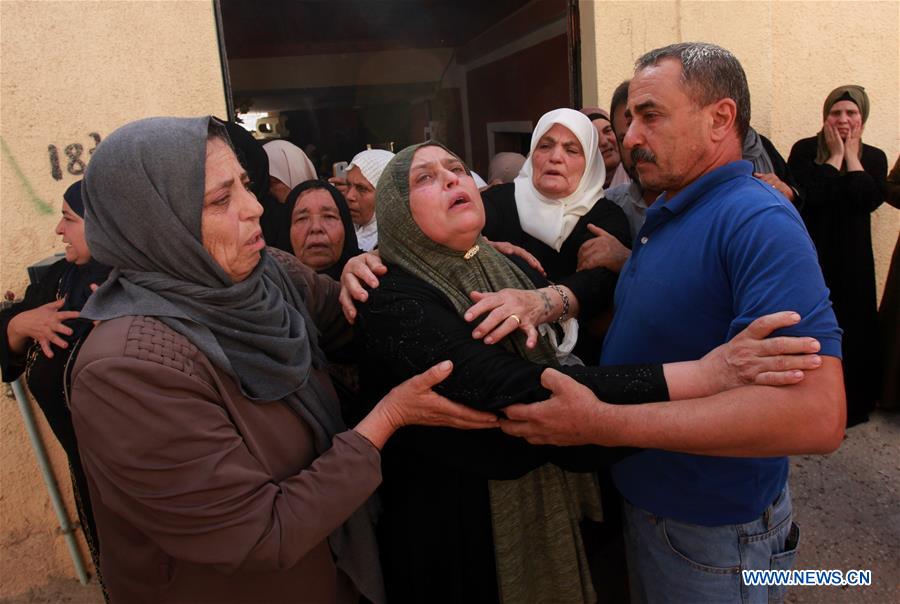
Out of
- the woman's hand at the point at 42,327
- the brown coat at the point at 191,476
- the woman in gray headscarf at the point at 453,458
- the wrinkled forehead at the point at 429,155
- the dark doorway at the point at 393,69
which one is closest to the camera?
the brown coat at the point at 191,476

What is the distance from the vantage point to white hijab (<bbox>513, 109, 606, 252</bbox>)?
2.44 meters

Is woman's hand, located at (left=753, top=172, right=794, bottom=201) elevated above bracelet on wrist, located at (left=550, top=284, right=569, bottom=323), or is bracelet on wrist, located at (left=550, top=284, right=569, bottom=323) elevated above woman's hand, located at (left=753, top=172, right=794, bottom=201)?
woman's hand, located at (left=753, top=172, right=794, bottom=201)

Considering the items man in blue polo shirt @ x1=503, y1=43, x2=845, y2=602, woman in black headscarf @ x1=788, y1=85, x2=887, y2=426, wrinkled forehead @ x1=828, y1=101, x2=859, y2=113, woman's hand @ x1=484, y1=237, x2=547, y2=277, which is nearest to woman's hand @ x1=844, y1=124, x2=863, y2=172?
woman in black headscarf @ x1=788, y1=85, x2=887, y2=426

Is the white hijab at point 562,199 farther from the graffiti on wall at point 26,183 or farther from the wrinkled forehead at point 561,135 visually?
the graffiti on wall at point 26,183

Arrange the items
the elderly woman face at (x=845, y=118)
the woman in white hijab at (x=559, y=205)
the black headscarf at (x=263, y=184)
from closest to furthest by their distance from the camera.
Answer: the woman in white hijab at (x=559, y=205) → the black headscarf at (x=263, y=184) → the elderly woman face at (x=845, y=118)

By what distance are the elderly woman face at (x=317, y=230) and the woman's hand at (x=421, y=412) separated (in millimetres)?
1514

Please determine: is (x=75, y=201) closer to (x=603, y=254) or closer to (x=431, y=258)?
(x=431, y=258)

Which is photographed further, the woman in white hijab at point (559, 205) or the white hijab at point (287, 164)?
the white hijab at point (287, 164)

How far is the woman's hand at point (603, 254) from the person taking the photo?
2162 mm

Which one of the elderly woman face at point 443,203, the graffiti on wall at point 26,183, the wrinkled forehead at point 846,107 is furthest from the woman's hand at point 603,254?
the wrinkled forehead at point 846,107

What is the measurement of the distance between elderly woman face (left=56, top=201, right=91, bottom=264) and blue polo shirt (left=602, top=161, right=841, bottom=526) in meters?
2.34

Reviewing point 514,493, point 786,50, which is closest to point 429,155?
point 514,493

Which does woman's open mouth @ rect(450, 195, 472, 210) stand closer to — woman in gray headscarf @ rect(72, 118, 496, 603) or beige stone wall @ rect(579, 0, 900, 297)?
woman in gray headscarf @ rect(72, 118, 496, 603)

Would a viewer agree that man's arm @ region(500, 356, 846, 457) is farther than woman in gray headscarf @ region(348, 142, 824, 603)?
No
